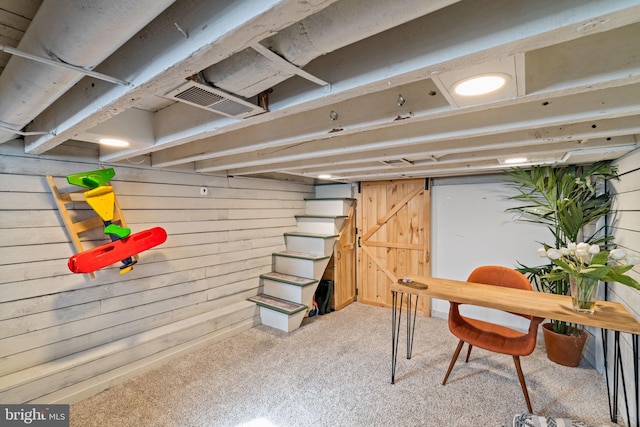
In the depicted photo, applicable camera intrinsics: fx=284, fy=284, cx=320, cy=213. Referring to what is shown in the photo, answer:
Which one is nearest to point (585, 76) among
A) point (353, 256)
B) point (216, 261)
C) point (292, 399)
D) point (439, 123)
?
point (439, 123)

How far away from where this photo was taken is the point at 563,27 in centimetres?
63

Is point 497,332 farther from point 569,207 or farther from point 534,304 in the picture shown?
point 569,207

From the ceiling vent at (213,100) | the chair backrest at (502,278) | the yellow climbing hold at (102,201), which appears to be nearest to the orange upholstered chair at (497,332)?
the chair backrest at (502,278)

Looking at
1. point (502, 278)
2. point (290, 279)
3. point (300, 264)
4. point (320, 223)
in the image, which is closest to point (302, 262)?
point (300, 264)

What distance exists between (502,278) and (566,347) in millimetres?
889

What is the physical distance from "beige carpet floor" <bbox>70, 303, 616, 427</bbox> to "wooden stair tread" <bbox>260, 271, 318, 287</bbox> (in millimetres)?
661

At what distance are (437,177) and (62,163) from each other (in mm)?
3824

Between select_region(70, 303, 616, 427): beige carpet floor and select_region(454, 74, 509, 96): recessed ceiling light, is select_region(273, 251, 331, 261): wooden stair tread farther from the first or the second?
select_region(454, 74, 509, 96): recessed ceiling light

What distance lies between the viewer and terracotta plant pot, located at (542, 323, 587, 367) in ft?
8.38

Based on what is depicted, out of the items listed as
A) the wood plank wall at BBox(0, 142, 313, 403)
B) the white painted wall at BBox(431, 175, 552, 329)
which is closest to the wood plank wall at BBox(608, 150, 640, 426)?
the white painted wall at BBox(431, 175, 552, 329)

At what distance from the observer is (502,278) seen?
2516mm

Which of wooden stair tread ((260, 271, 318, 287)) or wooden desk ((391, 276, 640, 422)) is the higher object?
wooden desk ((391, 276, 640, 422))

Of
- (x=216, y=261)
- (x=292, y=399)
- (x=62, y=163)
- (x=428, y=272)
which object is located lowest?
(x=292, y=399)

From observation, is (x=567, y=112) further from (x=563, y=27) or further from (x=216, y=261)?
(x=216, y=261)
